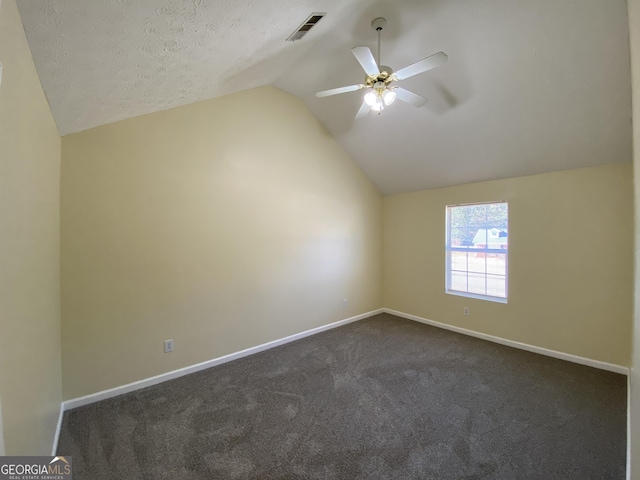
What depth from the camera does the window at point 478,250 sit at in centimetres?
359

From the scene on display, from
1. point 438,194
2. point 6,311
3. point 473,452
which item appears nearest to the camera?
point 6,311

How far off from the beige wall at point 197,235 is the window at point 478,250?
168 centimetres

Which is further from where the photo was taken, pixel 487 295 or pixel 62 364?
pixel 487 295

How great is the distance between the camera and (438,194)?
414 centimetres

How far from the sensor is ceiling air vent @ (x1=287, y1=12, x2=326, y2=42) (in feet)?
5.97

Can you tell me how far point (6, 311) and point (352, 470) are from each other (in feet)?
6.16

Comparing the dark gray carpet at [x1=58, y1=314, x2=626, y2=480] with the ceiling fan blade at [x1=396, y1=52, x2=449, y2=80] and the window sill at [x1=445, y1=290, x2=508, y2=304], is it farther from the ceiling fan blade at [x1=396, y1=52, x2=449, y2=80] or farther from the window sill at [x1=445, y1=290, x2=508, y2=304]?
→ the ceiling fan blade at [x1=396, y1=52, x2=449, y2=80]

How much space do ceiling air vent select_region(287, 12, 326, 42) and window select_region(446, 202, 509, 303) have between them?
3117 mm

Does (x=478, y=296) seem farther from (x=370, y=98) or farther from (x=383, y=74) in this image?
(x=383, y=74)

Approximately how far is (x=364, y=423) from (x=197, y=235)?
7.64ft

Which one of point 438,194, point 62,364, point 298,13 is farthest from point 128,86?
point 438,194

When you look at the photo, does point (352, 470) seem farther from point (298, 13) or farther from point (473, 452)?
point (298, 13)

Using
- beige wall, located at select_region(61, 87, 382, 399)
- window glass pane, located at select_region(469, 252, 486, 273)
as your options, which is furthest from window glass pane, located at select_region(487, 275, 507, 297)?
→ beige wall, located at select_region(61, 87, 382, 399)

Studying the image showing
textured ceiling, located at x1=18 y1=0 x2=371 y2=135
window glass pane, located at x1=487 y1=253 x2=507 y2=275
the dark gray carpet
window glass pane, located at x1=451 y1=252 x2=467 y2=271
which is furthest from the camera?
window glass pane, located at x1=451 y1=252 x2=467 y2=271
